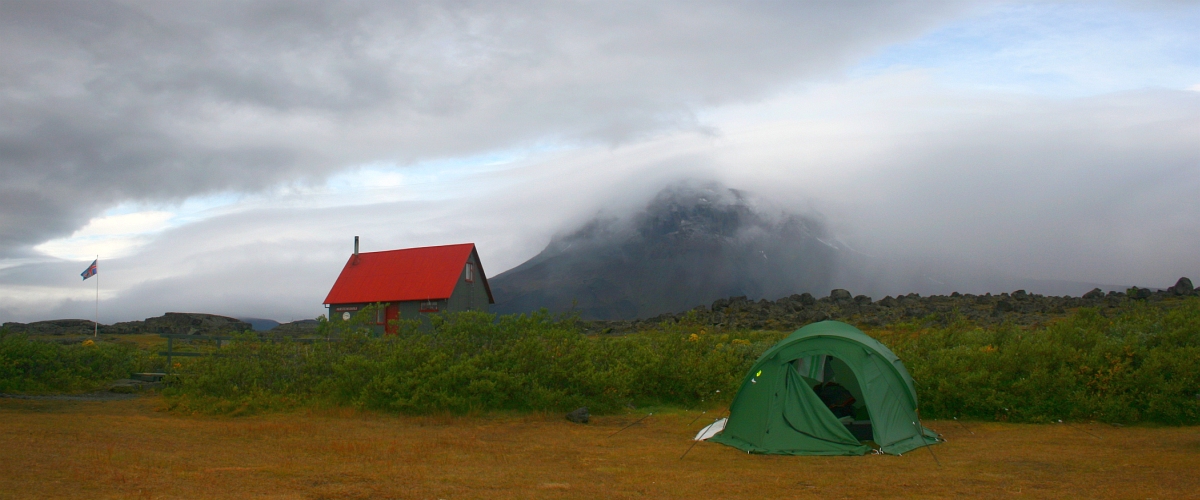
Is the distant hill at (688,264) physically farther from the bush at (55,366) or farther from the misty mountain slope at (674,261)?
the bush at (55,366)

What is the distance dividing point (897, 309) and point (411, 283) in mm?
24441

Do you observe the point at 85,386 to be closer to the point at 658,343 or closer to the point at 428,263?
the point at 658,343

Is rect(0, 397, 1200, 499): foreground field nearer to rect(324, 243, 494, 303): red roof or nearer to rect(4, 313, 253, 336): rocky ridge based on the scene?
rect(324, 243, 494, 303): red roof

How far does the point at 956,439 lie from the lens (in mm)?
11984

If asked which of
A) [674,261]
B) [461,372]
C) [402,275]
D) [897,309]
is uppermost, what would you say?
[674,261]

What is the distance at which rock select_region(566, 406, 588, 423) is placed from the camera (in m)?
14.3

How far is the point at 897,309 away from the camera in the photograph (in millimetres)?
38344

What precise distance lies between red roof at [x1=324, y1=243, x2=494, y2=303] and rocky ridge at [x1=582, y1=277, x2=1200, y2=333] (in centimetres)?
835

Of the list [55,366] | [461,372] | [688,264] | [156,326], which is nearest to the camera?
[461,372]

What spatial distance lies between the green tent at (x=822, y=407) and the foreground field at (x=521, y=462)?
41 centimetres

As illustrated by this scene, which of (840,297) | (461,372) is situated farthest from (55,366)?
(840,297)

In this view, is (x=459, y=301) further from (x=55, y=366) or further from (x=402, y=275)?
(x=55, y=366)

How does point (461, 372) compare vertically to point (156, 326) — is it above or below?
below

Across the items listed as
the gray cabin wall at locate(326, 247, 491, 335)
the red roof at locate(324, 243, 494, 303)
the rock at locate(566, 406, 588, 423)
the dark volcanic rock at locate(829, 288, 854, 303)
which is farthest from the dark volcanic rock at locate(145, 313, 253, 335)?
the rock at locate(566, 406, 588, 423)
